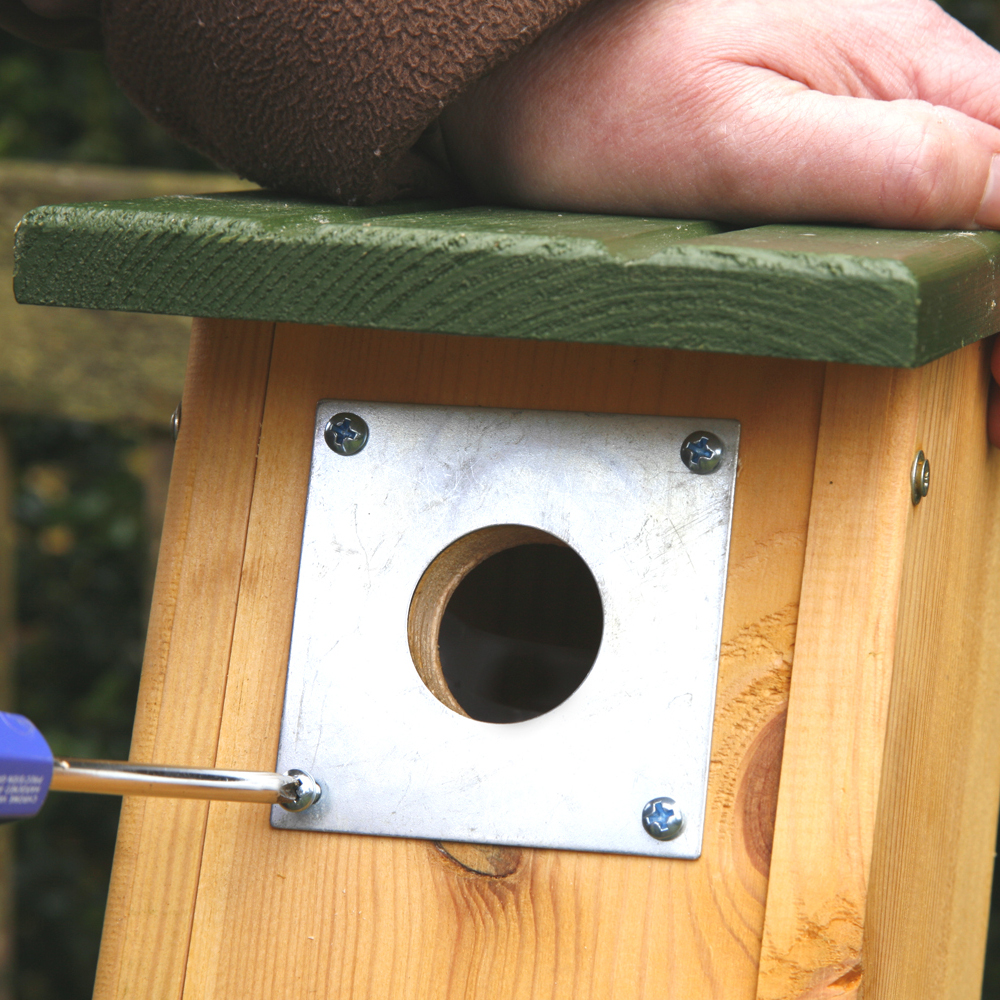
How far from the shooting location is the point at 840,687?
798mm

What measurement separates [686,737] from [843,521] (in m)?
0.17

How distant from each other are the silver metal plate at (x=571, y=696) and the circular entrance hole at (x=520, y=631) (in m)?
0.20

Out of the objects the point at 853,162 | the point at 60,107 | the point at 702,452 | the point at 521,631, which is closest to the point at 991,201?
the point at 853,162

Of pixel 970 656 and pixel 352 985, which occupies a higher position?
pixel 970 656

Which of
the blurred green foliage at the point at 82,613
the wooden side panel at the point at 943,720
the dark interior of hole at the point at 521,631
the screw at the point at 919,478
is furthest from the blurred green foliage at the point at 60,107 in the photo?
the screw at the point at 919,478

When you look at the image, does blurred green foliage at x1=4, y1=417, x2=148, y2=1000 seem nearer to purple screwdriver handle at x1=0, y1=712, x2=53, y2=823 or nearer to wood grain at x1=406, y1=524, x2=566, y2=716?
wood grain at x1=406, y1=524, x2=566, y2=716

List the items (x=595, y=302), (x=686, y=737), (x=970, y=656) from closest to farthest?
(x=595, y=302)
(x=686, y=737)
(x=970, y=656)

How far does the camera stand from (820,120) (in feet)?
2.79

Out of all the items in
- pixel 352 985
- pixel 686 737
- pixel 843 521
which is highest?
pixel 843 521

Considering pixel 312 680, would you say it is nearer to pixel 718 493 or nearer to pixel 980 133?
pixel 718 493

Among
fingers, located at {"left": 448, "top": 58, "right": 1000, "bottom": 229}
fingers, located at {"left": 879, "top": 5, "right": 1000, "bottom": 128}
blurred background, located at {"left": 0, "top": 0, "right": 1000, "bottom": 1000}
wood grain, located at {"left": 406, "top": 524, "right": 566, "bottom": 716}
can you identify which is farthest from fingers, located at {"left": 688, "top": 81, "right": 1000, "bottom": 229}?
blurred background, located at {"left": 0, "top": 0, "right": 1000, "bottom": 1000}

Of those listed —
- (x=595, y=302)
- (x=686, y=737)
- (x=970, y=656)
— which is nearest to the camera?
(x=595, y=302)

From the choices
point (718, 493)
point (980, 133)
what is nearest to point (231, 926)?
point (718, 493)

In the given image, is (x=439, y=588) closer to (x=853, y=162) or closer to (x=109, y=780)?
(x=109, y=780)
